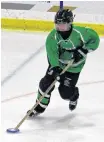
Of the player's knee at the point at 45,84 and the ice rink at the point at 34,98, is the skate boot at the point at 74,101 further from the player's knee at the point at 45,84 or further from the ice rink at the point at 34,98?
the player's knee at the point at 45,84

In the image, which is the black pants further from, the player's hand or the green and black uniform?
the player's hand

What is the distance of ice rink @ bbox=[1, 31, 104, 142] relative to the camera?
10.6ft

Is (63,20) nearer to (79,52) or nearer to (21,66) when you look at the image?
(79,52)

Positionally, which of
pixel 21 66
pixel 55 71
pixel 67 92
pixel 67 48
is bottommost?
pixel 21 66

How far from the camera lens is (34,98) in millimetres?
3838

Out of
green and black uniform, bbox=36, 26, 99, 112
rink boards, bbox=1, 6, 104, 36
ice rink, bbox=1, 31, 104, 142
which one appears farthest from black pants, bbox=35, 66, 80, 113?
rink boards, bbox=1, 6, 104, 36

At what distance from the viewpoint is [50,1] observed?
5.66 metres

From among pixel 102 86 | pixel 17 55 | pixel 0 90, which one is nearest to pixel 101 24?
pixel 17 55

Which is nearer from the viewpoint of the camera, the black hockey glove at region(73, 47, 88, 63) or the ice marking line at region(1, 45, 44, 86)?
the black hockey glove at region(73, 47, 88, 63)

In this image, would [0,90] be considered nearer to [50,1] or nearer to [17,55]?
[17,55]

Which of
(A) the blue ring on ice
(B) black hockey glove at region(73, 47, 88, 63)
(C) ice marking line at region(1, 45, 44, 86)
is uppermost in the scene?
(B) black hockey glove at region(73, 47, 88, 63)

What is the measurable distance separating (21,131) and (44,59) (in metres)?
1.58

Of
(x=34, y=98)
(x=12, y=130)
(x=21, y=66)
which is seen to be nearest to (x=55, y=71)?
(x=12, y=130)

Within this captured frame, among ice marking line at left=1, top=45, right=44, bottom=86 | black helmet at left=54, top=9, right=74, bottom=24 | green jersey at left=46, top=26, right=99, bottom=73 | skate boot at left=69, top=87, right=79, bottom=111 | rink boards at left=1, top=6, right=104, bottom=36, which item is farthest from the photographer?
rink boards at left=1, top=6, right=104, bottom=36
